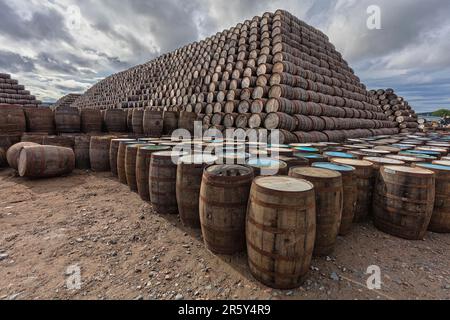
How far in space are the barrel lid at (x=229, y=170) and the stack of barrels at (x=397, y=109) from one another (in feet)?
56.1

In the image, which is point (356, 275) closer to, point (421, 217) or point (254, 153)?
point (421, 217)

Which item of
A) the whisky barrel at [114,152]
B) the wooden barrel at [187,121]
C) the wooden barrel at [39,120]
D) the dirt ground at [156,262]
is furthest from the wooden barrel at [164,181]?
the wooden barrel at [39,120]

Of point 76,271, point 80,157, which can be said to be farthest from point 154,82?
point 76,271

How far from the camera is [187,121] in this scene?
8805 millimetres

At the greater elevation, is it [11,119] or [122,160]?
[11,119]

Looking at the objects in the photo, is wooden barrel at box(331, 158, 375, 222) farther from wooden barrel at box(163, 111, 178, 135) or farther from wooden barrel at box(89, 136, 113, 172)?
wooden barrel at box(163, 111, 178, 135)


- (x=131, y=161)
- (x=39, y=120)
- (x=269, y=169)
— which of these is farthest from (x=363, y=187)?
(x=39, y=120)

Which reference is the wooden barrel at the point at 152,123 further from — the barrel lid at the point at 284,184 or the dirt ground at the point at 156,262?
the barrel lid at the point at 284,184

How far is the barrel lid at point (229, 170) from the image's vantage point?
2434mm

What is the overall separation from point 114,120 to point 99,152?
2.59 meters

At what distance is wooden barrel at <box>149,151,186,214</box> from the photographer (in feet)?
10.7

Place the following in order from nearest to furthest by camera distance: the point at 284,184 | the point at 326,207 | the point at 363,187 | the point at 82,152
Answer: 1. the point at 284,184
2. the point at 326,207
3. the point at 363,187
4. the point at 82,152

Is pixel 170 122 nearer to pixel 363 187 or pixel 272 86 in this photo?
pixel 272 86

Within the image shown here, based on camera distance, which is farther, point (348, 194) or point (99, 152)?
point (99, 152)
